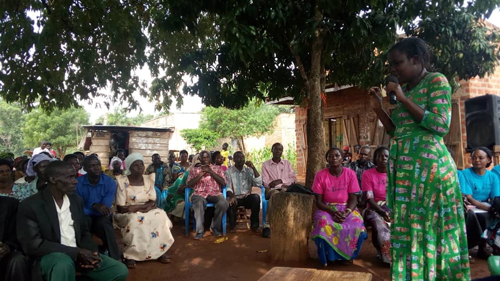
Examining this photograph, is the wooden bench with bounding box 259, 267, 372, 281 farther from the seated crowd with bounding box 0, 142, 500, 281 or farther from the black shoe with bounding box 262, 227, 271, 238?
the black shoe with bounding box 262, 227, 271, 238

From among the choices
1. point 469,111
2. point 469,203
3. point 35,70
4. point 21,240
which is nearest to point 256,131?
point 35,70

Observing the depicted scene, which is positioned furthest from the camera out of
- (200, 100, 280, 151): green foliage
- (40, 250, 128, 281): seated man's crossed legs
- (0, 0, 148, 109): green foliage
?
(200, 100, 280, 151): green foliage

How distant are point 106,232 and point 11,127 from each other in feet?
170

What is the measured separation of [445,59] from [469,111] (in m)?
1.01

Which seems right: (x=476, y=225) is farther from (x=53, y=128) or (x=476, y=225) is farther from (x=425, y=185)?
(x=53, y=128)

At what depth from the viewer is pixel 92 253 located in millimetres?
3225

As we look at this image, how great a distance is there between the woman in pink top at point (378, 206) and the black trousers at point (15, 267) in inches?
142

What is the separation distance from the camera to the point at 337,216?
4.69 metres

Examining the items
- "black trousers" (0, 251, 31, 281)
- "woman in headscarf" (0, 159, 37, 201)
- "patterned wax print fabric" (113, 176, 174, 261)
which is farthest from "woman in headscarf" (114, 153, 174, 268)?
"black trousers" (0, 251, 31, 281)

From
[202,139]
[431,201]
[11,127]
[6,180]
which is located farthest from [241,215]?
[11,127]

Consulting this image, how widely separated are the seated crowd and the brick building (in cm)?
416

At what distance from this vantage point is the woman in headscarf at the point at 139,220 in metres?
5.04

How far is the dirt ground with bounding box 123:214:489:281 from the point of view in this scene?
14.9 ft

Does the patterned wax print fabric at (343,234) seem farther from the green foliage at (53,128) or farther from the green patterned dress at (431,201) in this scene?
the green foliage at (53,128)
